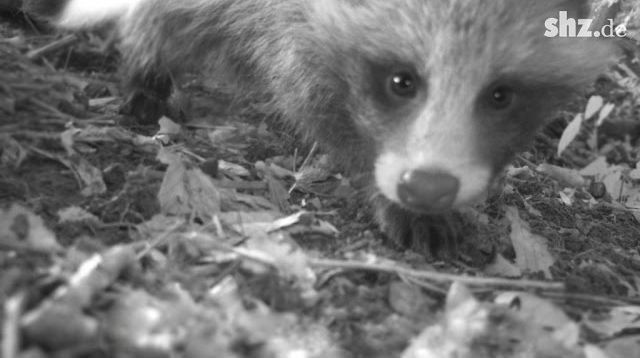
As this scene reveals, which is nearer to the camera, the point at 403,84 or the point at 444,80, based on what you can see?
the point at 444,80

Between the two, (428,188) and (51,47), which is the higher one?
(51,47)

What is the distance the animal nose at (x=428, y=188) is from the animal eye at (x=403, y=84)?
0.35 meters

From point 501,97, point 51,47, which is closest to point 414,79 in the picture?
point 501,97

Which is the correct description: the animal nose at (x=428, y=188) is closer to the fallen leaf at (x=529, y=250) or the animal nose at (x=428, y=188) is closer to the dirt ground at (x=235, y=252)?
the dirt ground at (x=235, y=252)

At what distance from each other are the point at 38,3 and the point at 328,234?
234cm

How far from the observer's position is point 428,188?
8.84ft

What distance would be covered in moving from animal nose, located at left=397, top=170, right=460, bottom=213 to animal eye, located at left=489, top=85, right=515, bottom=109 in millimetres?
422

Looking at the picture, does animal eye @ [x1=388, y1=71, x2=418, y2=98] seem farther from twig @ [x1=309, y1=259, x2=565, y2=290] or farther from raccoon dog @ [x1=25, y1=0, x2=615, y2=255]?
twig @ [x1=309, y1=259, x2=565, y2=290]

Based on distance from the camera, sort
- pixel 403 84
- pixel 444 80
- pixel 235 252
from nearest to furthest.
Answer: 1. pixel 235 252
2. pixel 444 80
3. pixel 403 84

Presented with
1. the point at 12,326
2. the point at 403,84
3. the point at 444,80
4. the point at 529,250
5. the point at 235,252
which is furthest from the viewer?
the point at 529,250

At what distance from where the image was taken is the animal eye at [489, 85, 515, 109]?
2953 millimetres

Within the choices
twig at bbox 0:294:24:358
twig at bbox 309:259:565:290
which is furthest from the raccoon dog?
twig at bbox 0:294:24:358

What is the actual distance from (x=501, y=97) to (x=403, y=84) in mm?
396

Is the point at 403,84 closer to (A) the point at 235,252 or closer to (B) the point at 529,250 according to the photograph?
(B) the point at 529,250
